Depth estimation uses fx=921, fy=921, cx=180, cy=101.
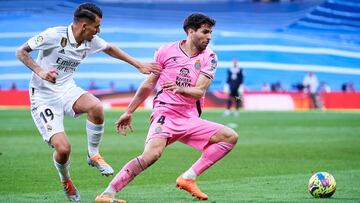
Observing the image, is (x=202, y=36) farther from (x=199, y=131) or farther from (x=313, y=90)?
(x=313, y=90)

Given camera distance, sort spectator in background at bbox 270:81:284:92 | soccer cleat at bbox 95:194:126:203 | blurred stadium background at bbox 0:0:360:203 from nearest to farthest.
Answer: soccer cleat at bbox 95:194:126:203
blurred stadium background at bbox 0:0:360:203
spectator in background at bbox 270:81:284:92

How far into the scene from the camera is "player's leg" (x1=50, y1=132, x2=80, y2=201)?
1071 centimetres

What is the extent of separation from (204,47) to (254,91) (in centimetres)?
3302

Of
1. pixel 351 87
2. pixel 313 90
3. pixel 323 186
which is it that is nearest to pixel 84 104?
pixel 323 186

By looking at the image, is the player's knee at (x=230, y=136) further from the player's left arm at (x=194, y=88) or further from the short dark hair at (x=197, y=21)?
the short dark hair at (x=197, y=21)

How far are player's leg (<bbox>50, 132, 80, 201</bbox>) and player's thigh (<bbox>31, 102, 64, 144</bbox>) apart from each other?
0.25ft

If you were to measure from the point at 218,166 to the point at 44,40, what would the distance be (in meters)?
6.06

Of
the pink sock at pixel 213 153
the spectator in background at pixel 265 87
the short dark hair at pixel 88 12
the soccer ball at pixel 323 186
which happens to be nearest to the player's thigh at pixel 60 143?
the short dark hair at pixel 88 12

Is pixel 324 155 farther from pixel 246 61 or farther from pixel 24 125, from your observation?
pixel 246 61

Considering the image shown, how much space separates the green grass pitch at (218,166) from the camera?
38.4ft

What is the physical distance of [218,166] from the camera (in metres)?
16.1

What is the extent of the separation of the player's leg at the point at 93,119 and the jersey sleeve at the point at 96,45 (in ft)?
1.78

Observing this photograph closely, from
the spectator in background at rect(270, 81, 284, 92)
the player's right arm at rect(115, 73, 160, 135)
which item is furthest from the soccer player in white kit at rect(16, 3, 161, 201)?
the spectator in background at rect(270, 81, 284, 92)

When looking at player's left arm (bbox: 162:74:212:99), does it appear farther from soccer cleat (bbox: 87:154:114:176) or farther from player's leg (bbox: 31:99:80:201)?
soccer cleat (bbox: 87:154:114:176)
